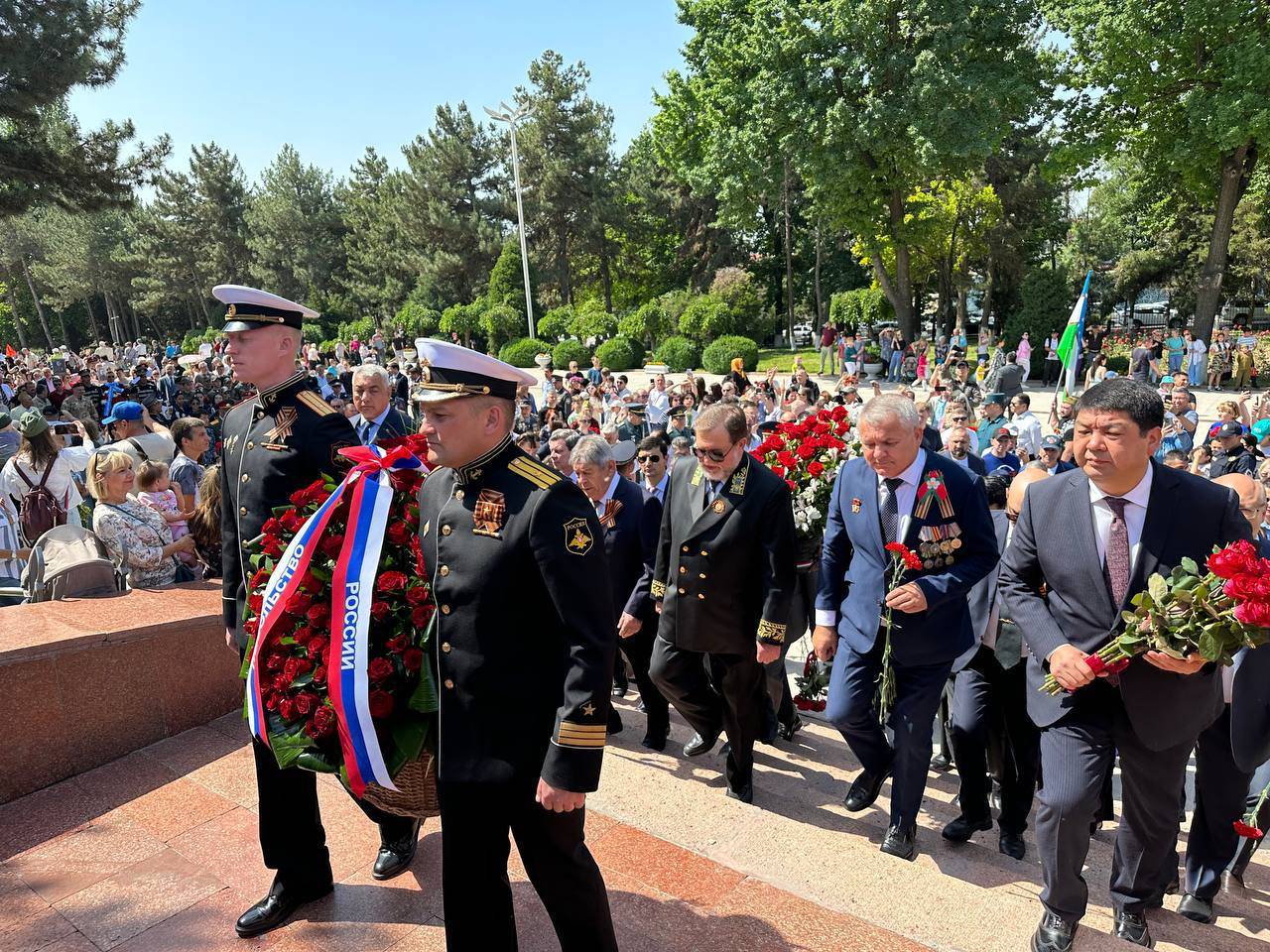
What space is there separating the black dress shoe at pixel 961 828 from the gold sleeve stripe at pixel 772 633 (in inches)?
45.3

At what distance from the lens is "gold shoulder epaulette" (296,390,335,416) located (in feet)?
11.5

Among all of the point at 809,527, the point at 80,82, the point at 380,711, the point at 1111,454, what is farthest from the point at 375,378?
the point at 80,82

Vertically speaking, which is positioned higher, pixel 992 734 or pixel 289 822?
pixel 289 822

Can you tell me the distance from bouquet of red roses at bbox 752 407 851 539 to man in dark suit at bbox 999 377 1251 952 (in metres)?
1.91

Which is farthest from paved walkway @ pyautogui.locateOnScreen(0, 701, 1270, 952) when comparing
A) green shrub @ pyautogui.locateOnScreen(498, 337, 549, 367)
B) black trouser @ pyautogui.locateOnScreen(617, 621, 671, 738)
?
green shrub @ pyautogui.locateOnScreen(498, 337, 549, 367)

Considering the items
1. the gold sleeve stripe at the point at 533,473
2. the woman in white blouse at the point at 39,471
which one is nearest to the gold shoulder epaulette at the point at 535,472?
the gold sleeve stripe at the point at 533,473

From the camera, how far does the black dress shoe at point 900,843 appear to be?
12.6 feet

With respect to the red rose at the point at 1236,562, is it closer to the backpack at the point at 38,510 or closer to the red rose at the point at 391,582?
the red rose at the point at 391,582

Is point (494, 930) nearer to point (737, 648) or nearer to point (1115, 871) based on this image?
point (737, 648)

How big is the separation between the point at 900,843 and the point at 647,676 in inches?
70.1

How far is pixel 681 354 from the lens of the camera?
108ft

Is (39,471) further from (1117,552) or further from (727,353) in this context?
(727,353)

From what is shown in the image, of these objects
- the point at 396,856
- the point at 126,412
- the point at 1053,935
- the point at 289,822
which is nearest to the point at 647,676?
the point at 396,856

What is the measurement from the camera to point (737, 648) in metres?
4.38
